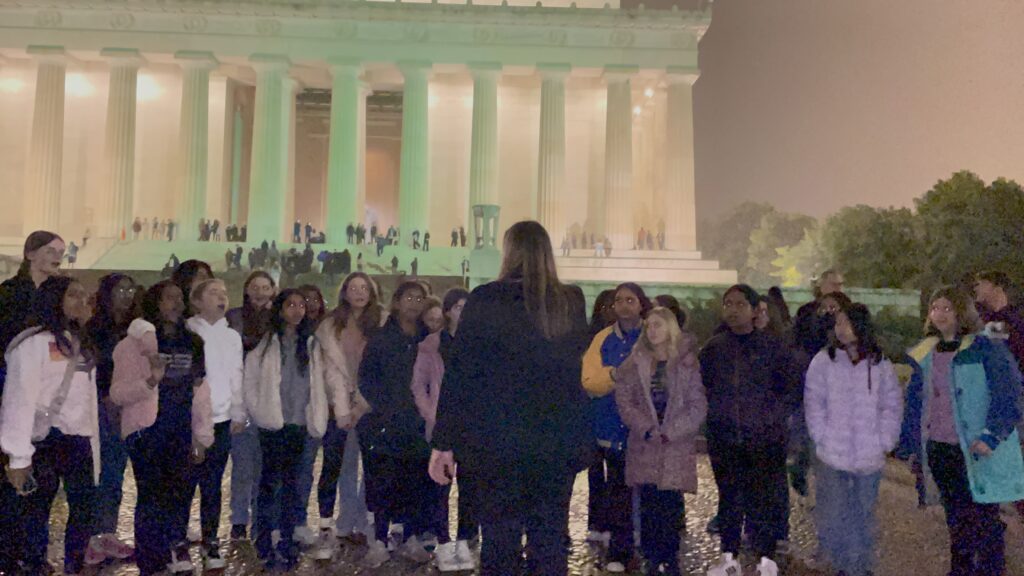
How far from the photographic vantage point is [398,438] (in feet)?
25.5

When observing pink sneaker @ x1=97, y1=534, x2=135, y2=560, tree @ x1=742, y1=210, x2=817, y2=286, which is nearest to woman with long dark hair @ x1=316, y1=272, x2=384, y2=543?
pink sneaker @ x1=97, y1=534, x2=135, y2=560

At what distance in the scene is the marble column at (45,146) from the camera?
4294cm

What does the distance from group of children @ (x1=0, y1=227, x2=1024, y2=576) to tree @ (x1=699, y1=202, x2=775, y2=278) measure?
9084cm

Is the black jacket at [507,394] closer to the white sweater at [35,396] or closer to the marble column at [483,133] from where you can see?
the white sweater at [35,396]

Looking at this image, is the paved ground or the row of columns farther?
the row of columns

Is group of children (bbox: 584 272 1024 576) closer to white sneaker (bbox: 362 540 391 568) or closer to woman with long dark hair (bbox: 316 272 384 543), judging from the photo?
white sneaker (bbox: 362 540 391 568)

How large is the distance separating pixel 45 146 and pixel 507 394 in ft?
152

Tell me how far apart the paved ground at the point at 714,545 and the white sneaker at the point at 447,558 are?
0.12 m

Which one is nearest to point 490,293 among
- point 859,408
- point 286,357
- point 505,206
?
point 286,357

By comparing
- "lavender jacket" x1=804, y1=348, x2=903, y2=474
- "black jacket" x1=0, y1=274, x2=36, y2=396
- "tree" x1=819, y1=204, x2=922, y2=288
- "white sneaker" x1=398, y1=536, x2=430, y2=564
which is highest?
"tree" x1=819, y1=204, x2=922, y2=288

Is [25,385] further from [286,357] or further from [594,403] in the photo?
[594,403]

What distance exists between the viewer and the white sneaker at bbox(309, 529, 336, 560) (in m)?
Result: 7.91

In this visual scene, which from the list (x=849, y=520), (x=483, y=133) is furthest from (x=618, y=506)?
(x=483, y=133)

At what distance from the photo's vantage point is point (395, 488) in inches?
311
